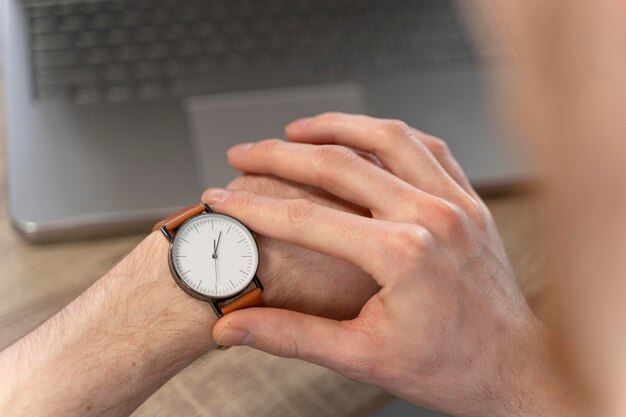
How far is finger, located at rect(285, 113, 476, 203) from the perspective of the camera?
3.20ft

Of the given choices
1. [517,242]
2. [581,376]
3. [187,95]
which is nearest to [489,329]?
[517,242]

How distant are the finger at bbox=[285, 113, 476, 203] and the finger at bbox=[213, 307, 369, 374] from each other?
212 mm

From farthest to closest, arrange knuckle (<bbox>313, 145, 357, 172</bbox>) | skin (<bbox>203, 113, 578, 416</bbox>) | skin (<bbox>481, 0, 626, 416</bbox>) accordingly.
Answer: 1. knuckle (<bbox>313, 145, 357, 172</bbox>)
2. skin (<bbox>203, 113, 578, 416</bbox>)
3. skin (<bbox>481, 0, 626, 416</bbox>)

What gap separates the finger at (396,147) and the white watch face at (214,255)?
179 millimetres

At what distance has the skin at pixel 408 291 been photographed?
0.84 meters

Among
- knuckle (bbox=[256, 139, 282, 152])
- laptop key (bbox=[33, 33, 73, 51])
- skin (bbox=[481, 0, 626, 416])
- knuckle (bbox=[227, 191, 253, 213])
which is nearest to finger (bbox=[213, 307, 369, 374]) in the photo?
knuckle (bbox=[227, 191, 253, 213])

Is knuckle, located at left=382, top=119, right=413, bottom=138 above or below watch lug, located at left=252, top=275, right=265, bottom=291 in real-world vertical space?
above

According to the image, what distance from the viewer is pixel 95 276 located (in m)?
0.98

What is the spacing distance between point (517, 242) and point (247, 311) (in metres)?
0.39

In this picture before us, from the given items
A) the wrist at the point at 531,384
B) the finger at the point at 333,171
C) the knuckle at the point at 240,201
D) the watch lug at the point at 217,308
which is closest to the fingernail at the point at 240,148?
the finger at the point at 333,171

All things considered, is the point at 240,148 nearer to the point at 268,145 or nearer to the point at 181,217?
the point at 268,145

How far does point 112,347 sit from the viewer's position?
2.91 ft

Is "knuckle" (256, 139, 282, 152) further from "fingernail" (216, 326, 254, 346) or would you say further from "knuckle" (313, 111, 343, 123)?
"fingernail" (216, 326, 254, 346)

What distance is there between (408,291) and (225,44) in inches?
18.9
